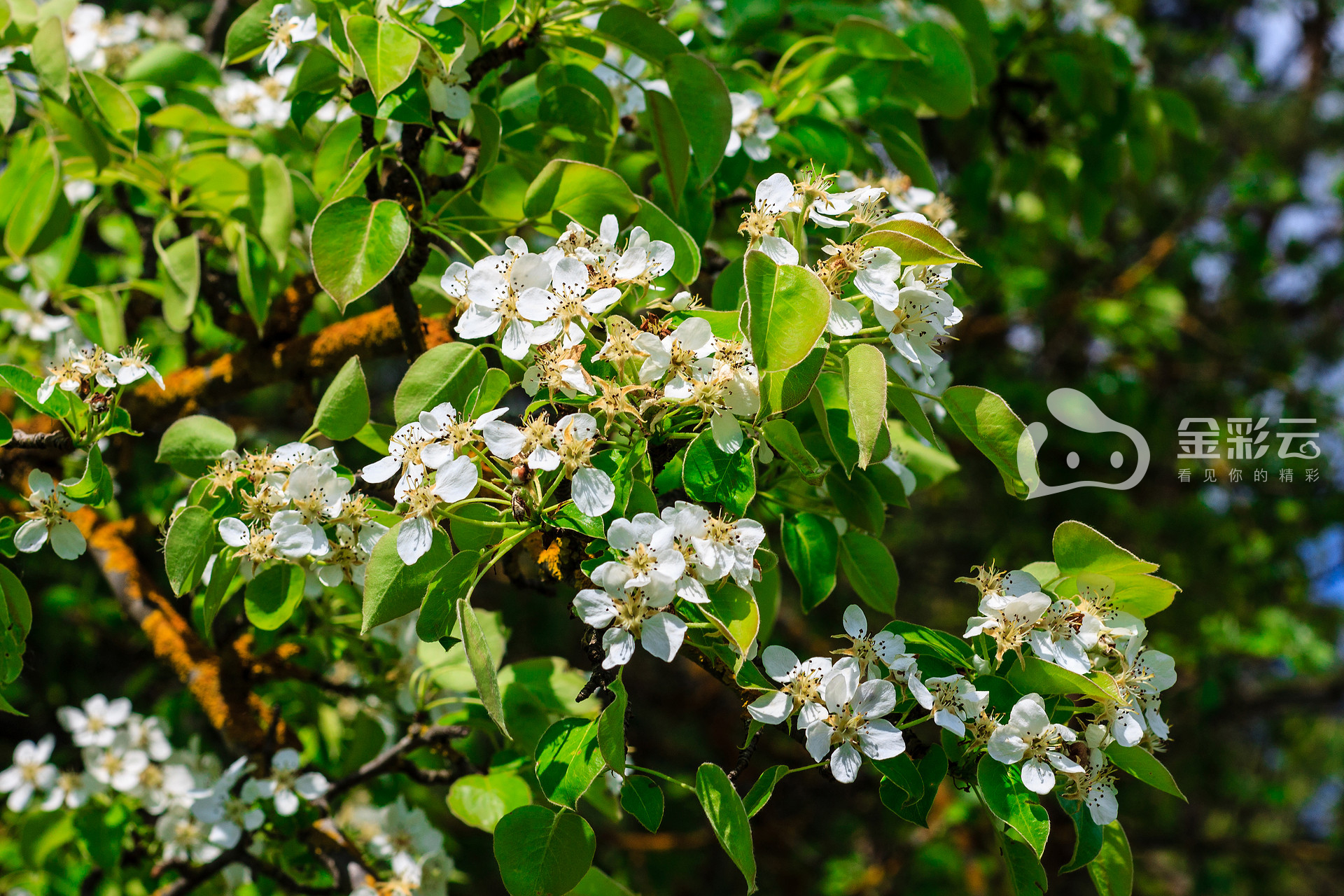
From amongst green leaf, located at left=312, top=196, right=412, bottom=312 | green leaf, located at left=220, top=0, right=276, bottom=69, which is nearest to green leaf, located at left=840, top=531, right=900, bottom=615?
green leaf, located at left=312, top=196, right=412, bottom=312

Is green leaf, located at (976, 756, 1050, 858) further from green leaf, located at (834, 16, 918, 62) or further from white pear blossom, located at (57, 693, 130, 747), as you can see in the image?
white pear blossom, located at (57, 693, 130, 747)

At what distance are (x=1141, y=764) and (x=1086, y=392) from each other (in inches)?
117

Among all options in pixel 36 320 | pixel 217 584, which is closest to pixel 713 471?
pixel 217 584

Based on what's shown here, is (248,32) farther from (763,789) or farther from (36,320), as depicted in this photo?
(763,789)

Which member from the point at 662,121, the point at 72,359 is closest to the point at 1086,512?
the point at 662,121

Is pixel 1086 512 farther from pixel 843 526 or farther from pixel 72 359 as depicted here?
pixel 72 359

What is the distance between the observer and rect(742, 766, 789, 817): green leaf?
44.8 inches

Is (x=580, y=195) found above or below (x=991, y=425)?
above

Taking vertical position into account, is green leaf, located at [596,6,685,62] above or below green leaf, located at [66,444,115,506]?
above

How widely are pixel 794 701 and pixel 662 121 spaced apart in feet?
2.84

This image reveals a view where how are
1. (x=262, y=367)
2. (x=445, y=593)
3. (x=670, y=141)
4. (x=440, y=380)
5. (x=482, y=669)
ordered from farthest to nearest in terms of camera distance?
(x=262, y=367)
(x=670, y=141)
(x=440, y=380)
(x=445, y=593)
(x=482, y=669)

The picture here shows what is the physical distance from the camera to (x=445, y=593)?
113 centimetres

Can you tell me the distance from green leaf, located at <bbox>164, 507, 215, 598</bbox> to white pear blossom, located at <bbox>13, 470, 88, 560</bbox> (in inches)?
8.4

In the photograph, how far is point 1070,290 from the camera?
467 centimetres
